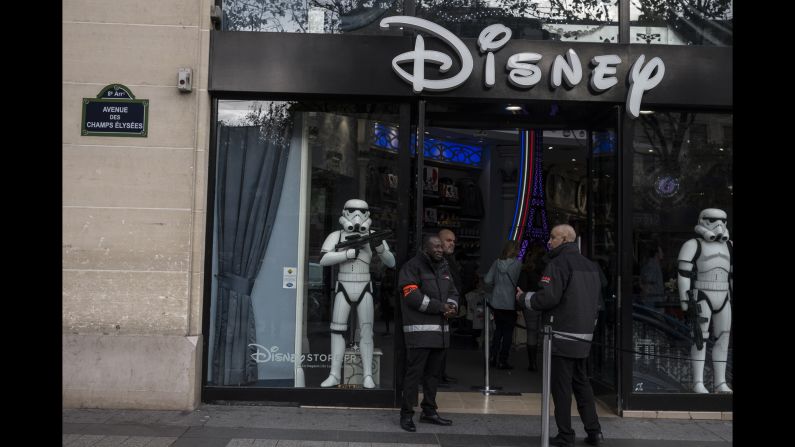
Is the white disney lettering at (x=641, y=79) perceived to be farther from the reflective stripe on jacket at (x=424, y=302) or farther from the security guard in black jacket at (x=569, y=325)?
the reflective stripe on jacket at (x=424, y=302)

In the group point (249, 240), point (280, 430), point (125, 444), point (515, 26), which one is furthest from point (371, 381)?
point (515, 26)

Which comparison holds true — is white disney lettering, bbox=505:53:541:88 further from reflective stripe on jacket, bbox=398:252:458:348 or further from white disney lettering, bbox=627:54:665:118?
reflective stripe on jacket, bbox=398:252:458:348

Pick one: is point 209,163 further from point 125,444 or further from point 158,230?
point 125,444

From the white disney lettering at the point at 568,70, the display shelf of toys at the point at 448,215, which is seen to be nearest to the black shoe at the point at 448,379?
the white disney lettering at the point at 568,70

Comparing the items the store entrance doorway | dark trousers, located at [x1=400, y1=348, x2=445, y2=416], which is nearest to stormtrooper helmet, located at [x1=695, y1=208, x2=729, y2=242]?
the store entrance doorway

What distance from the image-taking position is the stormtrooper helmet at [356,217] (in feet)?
24.5

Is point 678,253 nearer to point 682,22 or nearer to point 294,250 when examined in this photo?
point 682,22

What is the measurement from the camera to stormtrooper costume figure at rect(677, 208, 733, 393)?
7.63m

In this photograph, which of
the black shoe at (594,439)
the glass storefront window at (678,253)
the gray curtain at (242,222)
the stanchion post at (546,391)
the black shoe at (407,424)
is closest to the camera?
the stanchion post at (546,391)

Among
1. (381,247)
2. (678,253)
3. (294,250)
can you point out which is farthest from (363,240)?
(678,253)

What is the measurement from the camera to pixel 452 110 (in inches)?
321

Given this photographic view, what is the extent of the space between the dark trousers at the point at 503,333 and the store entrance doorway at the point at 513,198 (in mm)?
55

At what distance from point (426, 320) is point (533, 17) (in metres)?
3.49
